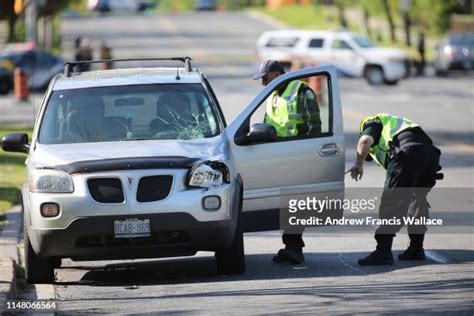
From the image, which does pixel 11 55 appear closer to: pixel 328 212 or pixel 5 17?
pixel 5 17

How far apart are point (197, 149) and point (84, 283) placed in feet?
4.92

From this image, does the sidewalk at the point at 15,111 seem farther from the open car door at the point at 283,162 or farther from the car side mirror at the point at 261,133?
the car side mirror at the point at 261,133

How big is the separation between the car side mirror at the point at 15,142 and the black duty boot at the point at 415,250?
351cm

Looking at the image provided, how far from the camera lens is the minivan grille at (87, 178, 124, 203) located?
10.4m

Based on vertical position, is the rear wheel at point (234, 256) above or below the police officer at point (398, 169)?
below

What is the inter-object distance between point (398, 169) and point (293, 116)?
1.10 metres

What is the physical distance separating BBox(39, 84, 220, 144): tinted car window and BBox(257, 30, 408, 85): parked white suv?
35642mm

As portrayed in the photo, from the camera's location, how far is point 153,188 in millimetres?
10422

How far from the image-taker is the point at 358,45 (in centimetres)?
4822

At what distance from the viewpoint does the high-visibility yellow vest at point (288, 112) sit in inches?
464

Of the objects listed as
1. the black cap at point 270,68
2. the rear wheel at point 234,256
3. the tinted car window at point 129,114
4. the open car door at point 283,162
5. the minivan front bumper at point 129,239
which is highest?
the black cap at point 270,68

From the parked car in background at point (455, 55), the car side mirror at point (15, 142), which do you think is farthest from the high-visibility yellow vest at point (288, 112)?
the parked car in background at point (455, 55)

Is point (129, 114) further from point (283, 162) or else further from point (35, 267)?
point (35, 267)

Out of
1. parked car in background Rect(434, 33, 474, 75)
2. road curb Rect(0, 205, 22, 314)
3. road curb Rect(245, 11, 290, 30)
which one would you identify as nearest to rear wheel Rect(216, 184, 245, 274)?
road curb Rect(0, 205, 22, 314)
